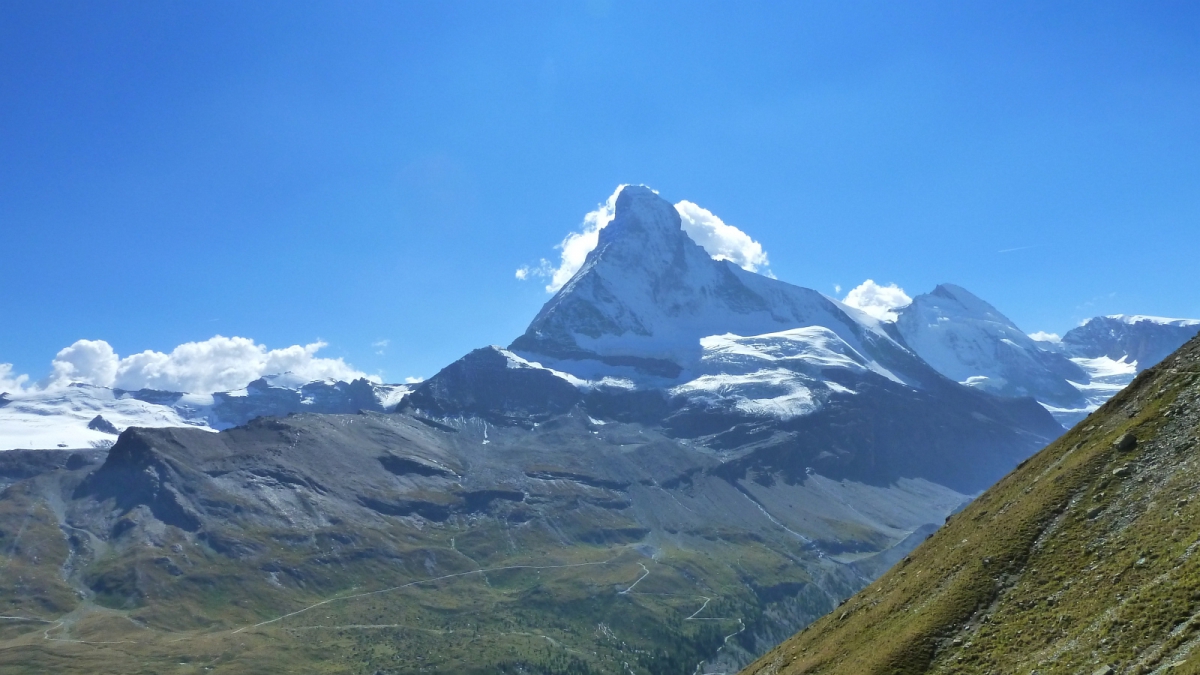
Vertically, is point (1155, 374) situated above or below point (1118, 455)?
above

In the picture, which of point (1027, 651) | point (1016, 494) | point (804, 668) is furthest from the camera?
point (1016, 494)

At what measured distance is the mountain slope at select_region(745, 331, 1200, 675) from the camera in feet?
151

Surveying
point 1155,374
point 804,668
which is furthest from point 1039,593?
point 1155,374

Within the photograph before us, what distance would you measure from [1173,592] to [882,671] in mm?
19495

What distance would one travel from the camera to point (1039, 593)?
57125 mm

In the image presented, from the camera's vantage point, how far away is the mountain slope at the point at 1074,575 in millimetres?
45938

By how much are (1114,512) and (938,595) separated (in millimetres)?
13497

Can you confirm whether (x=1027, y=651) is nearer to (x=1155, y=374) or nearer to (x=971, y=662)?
(x=971, y=662)

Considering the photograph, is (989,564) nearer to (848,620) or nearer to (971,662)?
(971,662)

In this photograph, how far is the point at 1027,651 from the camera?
51.3m

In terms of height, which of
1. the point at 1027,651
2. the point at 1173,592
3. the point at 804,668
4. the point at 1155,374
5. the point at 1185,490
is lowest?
the point at 804,668

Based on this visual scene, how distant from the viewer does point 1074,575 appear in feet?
184

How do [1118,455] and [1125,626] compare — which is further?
[1118,455]

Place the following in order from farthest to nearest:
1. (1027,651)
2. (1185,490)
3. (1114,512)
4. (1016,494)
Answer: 1. (1016,494)
2. (1114,512)
3. (1185,490)
4. (1027,651)
